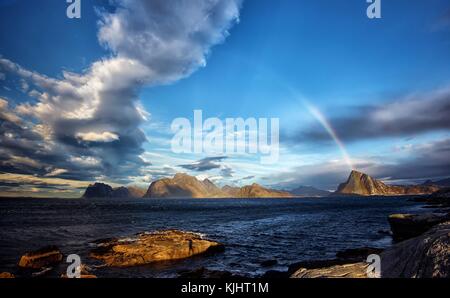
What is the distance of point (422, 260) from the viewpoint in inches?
232

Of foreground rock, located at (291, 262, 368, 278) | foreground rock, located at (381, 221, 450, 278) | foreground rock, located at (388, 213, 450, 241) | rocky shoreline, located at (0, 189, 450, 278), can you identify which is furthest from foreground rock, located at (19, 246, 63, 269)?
foreground rock, located at (388, 213, 450, 241)

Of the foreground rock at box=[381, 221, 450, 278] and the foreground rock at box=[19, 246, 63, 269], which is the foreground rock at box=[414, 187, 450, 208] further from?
the foreground rock at box=[19, 246, 63, 269]

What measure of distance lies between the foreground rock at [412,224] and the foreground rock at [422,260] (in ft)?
95.5

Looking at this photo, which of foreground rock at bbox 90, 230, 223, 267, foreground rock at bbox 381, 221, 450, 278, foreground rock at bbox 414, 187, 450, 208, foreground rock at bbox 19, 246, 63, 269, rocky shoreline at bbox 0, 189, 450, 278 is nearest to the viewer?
foreground rock at bbox 381, 221, 450, 278

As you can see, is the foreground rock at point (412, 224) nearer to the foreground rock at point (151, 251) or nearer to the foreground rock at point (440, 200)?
the foreground rock at point (151, 251)

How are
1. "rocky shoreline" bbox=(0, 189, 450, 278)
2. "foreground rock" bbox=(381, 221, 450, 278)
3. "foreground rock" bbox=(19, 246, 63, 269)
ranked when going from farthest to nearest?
"foreground rock" bbox=(19, 246, 63, 269) < "rocky shoreline" bbox=(0, 189, 450, 278) < "foreground rock" bbox=(381, 221, 450, 278)

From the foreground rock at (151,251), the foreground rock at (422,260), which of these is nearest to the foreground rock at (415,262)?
the foreground rock at (422,260)

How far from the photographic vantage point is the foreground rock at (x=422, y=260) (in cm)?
529

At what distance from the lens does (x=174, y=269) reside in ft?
74.1

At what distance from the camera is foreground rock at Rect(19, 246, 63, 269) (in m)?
22.9

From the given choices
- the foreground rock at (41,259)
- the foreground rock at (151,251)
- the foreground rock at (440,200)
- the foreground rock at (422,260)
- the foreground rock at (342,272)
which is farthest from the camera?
the foreground rock at (440,200)

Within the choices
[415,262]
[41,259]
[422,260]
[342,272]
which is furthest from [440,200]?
[41,259]

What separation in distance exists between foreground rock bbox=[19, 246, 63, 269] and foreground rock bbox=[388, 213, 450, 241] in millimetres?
38631

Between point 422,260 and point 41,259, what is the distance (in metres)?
28.2
